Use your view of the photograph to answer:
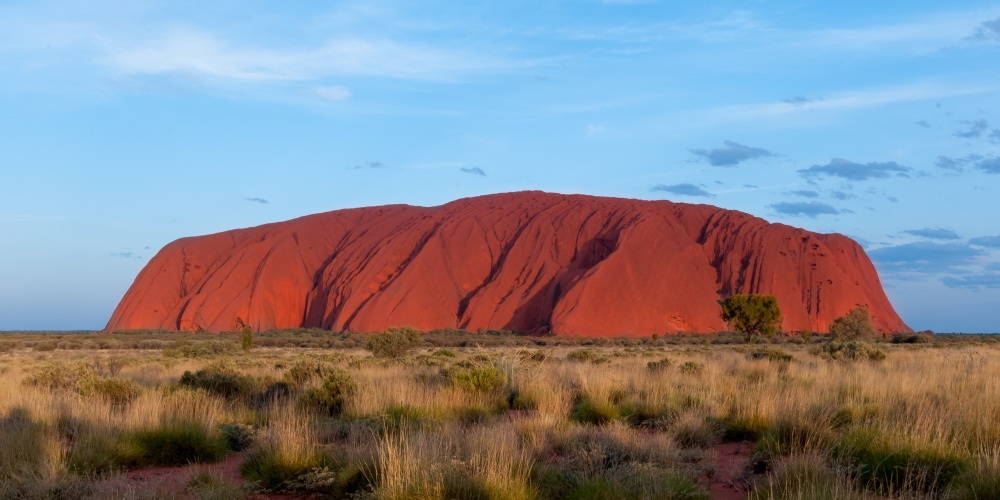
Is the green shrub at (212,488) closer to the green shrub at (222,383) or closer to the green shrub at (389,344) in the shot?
the green shrub at (222,383)

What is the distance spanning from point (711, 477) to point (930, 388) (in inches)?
215

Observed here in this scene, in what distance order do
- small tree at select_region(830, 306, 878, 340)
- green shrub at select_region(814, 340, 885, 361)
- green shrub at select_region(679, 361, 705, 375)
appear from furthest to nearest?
small tree at select_region(830, 306, 878, 340), green shrub at select_region(814, 340, 885, 361), green shrub at select_region(679, 361, 705, 375)

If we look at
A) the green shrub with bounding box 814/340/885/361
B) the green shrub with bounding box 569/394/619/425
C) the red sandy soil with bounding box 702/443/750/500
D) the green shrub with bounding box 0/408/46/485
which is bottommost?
the green shrub with bounding box 0/408/46/485

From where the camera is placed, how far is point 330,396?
10719 mm

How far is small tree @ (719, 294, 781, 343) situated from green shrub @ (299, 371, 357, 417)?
131 ft

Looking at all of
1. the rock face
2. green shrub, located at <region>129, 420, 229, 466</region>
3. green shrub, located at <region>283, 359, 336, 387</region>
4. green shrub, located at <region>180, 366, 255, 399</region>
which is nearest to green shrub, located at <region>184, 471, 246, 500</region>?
green shrub, located at <region>129, 420, 229, 466</region>

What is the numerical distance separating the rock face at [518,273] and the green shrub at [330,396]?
48.7 meters

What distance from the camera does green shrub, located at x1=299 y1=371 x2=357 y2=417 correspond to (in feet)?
34.5

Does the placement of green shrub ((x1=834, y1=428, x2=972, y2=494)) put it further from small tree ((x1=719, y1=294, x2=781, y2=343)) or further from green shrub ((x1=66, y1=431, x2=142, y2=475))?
small tree ((x1=719, y1=294, x2=781, y2=343))

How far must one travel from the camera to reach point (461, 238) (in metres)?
73.0

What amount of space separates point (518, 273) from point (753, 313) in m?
26.6

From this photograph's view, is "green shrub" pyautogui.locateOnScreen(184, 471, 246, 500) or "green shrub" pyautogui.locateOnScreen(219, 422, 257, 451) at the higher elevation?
"green shrub" pyautogui.locateOnScreen(184, 471, 246, 500)

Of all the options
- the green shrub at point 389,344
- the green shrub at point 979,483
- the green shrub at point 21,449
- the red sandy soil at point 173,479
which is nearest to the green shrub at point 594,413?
the red sandy soil at point 173,479

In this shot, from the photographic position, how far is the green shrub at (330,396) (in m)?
10.5
